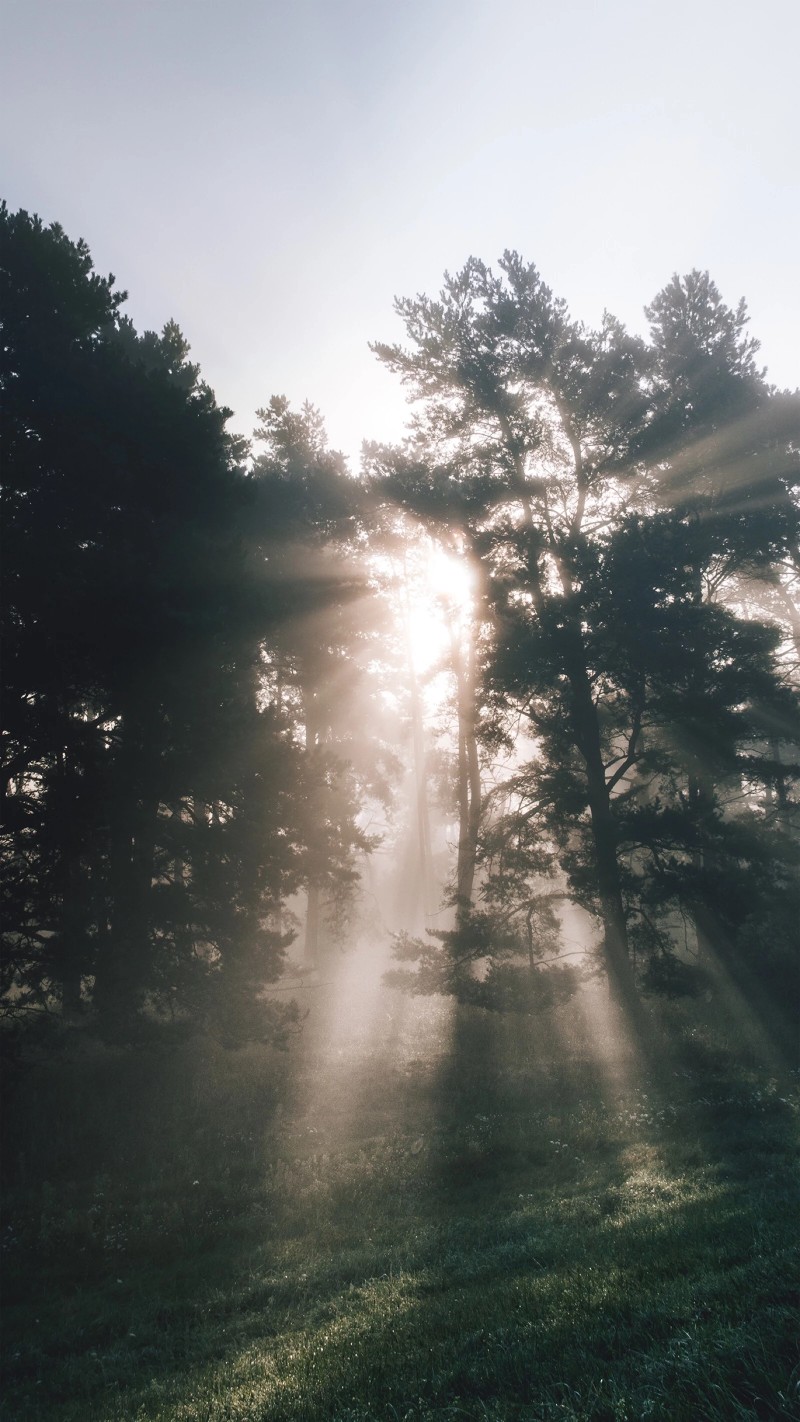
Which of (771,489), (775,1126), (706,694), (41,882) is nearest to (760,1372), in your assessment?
(775,1126)

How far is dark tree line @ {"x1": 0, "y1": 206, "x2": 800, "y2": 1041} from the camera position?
47.3 feet

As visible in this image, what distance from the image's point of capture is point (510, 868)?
20078 mm

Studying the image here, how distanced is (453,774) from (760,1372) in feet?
84.9

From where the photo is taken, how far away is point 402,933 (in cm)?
1994

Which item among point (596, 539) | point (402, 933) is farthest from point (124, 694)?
point (596, 539)

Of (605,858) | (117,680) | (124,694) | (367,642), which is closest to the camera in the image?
(117,680)

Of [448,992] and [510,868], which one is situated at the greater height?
[510,868]

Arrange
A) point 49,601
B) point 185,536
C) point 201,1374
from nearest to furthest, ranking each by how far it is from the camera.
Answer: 1. point 201,1374
2. point 49,601
3. point 185,536

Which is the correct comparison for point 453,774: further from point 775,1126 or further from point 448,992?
point 775,1126

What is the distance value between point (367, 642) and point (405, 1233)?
2129cm

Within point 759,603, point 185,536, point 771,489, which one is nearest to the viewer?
point 185,536

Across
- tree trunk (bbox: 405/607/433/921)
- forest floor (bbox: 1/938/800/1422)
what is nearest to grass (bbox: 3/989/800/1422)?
forest floor (bbox: 1/938/800/1422)

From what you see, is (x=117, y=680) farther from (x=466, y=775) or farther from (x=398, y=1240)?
(x=466, y=775)

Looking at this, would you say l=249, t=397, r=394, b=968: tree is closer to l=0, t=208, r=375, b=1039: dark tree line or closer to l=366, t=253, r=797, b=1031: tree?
l=0, t=208, r=375, b=1039: dark tree line
